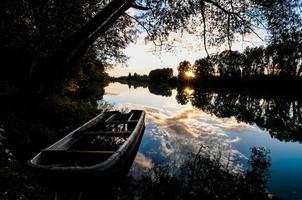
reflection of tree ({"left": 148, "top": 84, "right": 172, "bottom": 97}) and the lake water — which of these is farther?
reflection of tree ({"left": 148, "top": 84, "right": 172, "bottom": 97})

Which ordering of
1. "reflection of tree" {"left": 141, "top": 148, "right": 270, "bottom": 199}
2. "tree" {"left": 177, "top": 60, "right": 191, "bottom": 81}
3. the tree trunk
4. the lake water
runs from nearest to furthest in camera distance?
"reflection of tree" {"left": 141, "top": 148, "right": 270, "bottom": 199}
the tree trunk
the lake water
"tree" {"left": 177, "top": 60, "right": 191, "bottom": 81}

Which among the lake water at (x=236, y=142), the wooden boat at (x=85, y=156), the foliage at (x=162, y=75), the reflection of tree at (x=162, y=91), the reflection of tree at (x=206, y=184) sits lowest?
the reflection of tree at (x=162, y=91)

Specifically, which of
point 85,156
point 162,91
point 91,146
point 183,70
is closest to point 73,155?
point 85,156

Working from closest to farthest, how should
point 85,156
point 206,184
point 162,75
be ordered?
point 206,184 → point 85,156 → point 162,75

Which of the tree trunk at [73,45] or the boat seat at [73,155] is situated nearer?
the tree trunk at [73,45]

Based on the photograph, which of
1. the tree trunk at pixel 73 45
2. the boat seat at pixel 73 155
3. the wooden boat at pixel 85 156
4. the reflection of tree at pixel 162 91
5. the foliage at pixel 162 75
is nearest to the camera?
the wooden boat at pixel 85 156

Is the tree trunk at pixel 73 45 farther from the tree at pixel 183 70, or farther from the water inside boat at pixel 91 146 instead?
the tree at pixel 183 70

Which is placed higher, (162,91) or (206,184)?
(206,184)

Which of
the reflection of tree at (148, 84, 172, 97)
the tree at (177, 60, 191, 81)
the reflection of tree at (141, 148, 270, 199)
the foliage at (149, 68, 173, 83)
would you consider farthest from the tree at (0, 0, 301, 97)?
the foliage at (149, 68, 173, 83)

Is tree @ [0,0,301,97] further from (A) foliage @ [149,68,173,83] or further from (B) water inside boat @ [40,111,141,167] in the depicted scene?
(A) foliage @ [149,68,173,83]

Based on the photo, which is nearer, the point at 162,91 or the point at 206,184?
the point at 206,184

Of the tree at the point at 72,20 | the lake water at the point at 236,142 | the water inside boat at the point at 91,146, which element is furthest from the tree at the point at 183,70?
the tree at the point at 72,20

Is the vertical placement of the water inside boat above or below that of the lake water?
above

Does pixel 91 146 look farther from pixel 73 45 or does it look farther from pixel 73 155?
pixel 73 45
